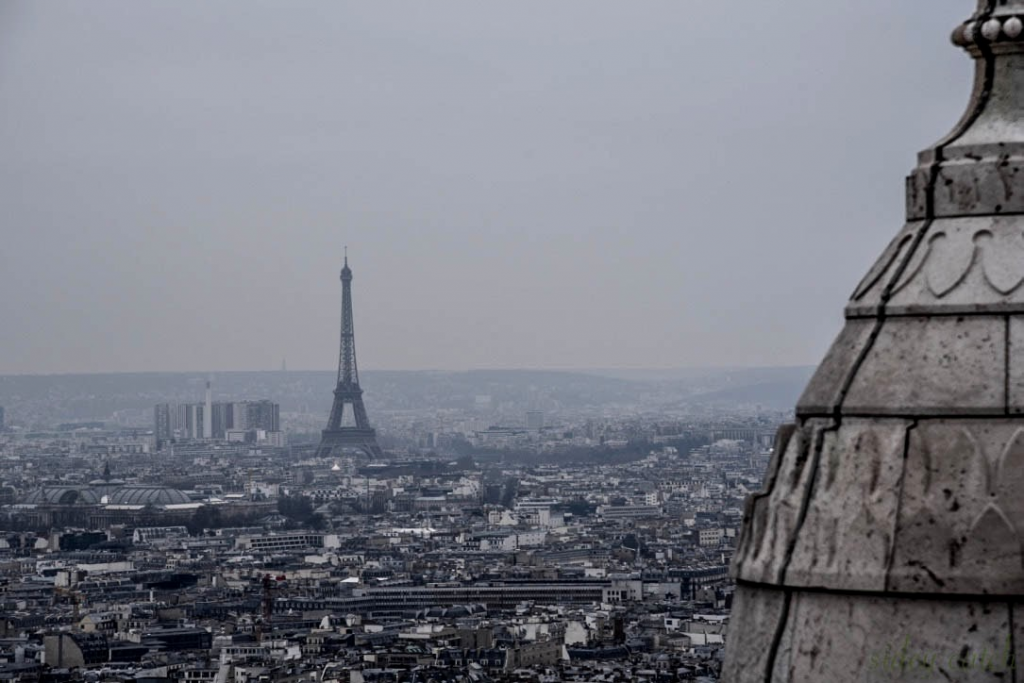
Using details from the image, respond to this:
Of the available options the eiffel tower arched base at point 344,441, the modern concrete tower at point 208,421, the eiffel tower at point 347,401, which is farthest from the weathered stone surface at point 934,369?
the modern concrete tower at point 208,421

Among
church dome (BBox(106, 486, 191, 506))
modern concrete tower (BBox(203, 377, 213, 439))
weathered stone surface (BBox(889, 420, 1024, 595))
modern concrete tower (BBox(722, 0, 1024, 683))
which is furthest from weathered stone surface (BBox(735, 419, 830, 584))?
modern concrete tower (BBox(203, 377, 213, 439))

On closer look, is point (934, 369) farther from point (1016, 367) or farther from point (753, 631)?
point (753, 631)

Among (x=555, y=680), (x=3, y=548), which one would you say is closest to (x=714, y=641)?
(x=555, y=680)

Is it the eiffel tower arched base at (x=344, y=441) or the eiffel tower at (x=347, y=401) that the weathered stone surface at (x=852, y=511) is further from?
the eiffel tower arched base at (x=344, y=441)

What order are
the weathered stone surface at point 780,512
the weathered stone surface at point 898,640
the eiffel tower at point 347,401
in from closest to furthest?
the weathered stone surface at point 898,640 < the weathered stone surface at point 780,512 < the eiffel tower at point 347,401

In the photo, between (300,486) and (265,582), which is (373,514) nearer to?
(300,486)

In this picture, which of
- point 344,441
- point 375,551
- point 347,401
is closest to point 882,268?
point 375,551

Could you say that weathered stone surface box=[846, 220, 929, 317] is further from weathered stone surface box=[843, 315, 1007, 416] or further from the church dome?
the church dome

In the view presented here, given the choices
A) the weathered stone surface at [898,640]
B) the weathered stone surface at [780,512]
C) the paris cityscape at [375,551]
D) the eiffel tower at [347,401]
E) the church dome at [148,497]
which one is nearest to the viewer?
the weathered stone surface at [898,640]
